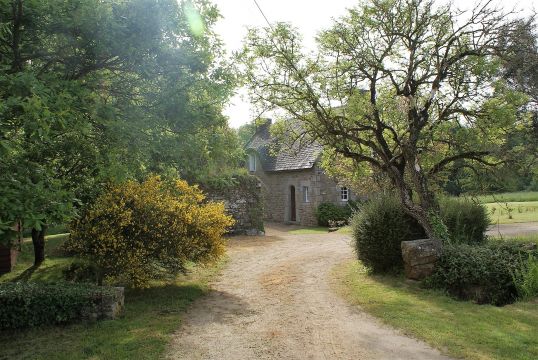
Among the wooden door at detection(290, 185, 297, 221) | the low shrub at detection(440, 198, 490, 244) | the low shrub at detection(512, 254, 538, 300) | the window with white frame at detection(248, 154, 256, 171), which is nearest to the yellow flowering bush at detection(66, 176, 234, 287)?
the low shrub at detection(512, 254, 538, 300)

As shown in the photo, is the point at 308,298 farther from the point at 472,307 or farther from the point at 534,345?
the point at 534,345

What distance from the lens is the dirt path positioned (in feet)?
20.4

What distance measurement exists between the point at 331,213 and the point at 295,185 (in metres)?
3.46

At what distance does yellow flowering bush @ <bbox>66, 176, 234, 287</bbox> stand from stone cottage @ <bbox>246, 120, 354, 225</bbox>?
47.8ft

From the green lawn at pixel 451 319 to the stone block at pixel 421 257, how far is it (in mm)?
320

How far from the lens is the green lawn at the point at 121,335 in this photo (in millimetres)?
6243

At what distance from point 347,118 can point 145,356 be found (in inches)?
344

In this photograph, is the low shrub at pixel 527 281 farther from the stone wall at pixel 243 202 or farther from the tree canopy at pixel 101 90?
the stone wall at pixel 243 202

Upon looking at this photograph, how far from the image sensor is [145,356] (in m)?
6.06

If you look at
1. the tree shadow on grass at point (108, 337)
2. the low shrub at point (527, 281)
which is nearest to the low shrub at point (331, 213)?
the low shrub at point (527, 281)

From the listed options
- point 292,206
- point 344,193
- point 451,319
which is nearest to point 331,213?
point 344,193

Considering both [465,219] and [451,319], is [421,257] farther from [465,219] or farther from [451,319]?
[465,219]

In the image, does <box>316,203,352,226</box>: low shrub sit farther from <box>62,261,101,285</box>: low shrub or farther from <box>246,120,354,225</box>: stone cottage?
<box>62,261,101,285</box>: low shrub

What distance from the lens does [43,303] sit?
734cm
